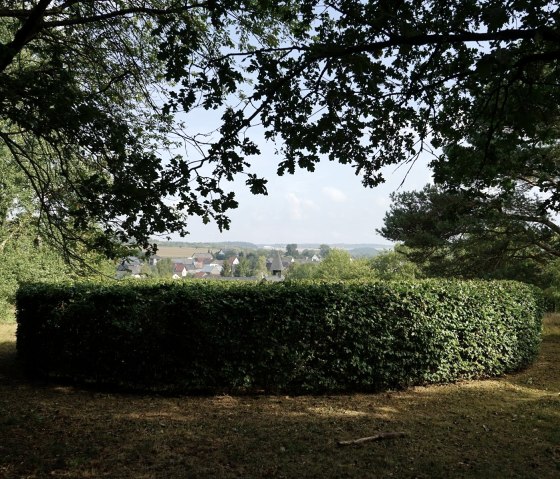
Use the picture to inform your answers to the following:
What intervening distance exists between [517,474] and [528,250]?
1451 centimetres

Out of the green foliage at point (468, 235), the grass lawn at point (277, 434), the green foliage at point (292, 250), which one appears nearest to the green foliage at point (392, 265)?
the green foliage at point (468, 235)

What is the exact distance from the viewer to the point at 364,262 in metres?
63.1

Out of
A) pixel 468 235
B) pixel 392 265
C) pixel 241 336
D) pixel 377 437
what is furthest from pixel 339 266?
pixel 377 437

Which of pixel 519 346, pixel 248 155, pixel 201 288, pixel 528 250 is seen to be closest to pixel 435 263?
pixel 528 250

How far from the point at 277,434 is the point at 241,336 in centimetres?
219

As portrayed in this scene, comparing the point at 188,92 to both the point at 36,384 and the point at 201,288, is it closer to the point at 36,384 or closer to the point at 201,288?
the point at 201,288

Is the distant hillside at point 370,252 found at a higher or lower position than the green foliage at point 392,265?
higher

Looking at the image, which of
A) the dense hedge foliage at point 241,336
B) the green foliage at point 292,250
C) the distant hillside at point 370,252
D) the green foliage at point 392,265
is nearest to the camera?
the dense hedge foliage at point 241,336

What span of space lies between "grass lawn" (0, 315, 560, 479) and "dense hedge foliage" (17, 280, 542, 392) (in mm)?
340

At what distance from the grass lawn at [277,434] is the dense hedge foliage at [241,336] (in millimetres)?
340

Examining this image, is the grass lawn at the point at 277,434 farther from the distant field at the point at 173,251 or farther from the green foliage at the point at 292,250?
the green foliage at the point at 292,250

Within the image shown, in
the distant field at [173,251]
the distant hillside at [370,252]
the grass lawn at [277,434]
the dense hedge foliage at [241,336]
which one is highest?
the distant hillside at [370,252]

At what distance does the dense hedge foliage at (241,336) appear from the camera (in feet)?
24.6

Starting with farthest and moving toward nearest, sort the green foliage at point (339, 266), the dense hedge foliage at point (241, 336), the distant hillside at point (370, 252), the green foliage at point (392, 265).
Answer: the green foliage at point (339, 266), the distant hillside at point (370, 252), the green foliage at point (392, 265), the dense hedge foliage at point (241, 336)
